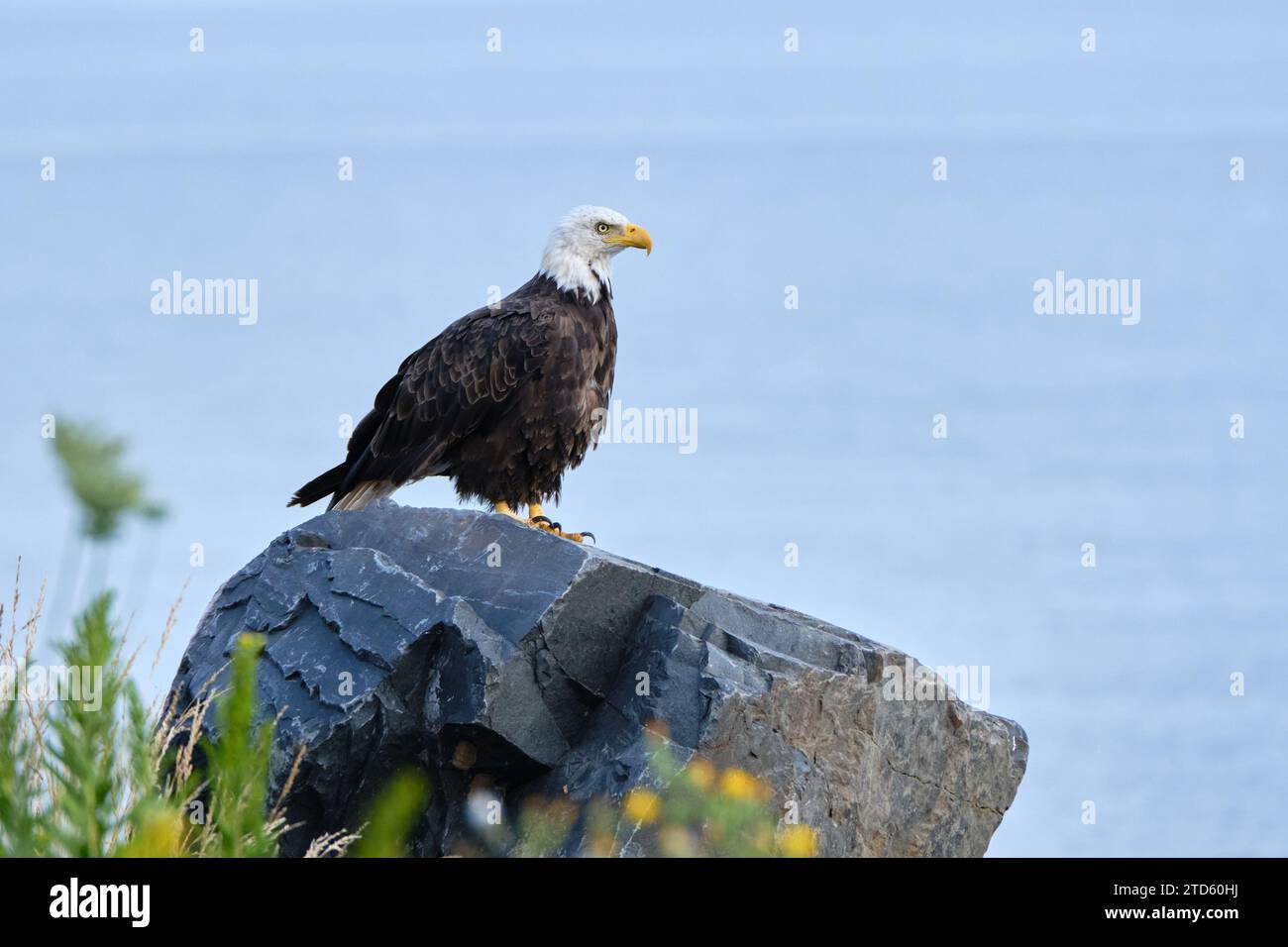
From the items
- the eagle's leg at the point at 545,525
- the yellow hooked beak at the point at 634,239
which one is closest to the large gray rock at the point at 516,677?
the eagle's leg at the point at 545,525

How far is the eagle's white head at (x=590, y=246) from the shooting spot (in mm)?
9469

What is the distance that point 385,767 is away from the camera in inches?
257

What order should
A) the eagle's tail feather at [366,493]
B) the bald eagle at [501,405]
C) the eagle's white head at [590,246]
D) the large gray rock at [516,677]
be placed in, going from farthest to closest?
the eagle's white head at [590,246] < the eagle's tail feather at [366,493] < the bald eagle at [501,405] < the large gray rock at [516,677]

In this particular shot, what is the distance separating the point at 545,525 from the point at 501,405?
37.5 inches

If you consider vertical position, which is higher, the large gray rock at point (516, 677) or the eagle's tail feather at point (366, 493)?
the eagle's tail feather at point (366, 493)

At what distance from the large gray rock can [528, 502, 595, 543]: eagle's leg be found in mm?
854

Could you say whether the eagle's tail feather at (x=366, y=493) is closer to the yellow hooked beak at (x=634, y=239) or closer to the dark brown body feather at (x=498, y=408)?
the dark brown body feather at (x=498, y=408)

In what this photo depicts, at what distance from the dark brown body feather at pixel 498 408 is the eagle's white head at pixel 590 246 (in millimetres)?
152

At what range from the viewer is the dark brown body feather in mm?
8945

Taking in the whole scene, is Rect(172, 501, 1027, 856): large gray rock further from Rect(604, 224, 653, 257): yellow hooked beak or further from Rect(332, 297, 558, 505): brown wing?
Rect(604, 224, 653, 257): yellow hooked beak

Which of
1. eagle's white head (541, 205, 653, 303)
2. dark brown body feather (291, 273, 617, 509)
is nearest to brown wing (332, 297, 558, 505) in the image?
dark brown body feather (291, 273, 617, 509)
